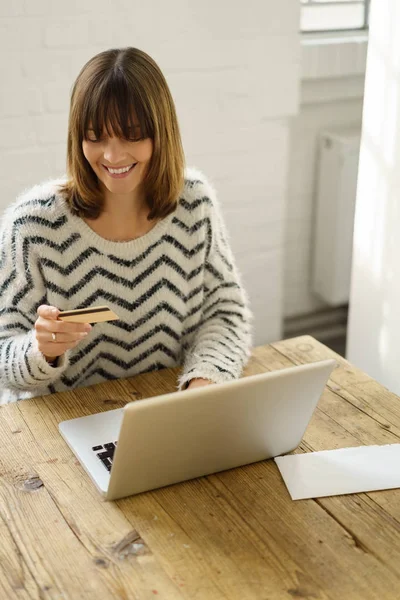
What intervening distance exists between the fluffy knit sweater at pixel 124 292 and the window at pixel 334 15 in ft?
4.43

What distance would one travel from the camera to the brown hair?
1365 millimetres

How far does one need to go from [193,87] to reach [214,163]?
251 millimetres

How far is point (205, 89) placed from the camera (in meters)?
2.42

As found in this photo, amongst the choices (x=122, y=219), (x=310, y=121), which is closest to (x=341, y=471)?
(x=122, y=219)

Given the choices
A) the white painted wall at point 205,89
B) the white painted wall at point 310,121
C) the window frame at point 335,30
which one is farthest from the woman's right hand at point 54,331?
the window frame at point 335,30

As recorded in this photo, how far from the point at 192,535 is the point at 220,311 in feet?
2.05

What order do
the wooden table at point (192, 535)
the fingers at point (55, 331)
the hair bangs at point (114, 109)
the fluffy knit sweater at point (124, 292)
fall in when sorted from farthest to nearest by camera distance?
the fluffy knit sweater at point (124, 292) < the hair bangs at point (114, 109) < the fingers at point (55, 331) < the wooden table at point (192, 535)

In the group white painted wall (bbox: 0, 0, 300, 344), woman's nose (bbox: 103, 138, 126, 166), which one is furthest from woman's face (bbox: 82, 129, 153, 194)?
white painted wall (bbox: 0, 0, 300, 344)

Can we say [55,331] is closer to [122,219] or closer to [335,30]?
[122,219]

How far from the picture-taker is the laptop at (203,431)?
1057 millimetres

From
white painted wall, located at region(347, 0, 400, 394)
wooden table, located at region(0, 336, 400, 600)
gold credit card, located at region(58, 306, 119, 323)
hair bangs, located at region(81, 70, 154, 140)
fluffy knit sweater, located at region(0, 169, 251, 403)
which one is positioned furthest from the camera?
white painted wall, located at region(347, 0, 400, 394)

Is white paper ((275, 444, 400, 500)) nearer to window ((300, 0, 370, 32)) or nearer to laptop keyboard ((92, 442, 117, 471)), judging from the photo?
laptop keyboard ((92, 442, 117, 471))

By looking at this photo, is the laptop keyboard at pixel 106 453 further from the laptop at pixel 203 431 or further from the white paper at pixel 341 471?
the white paper at pixel 341 471

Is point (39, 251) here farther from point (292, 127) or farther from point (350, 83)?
point (350, 83)
